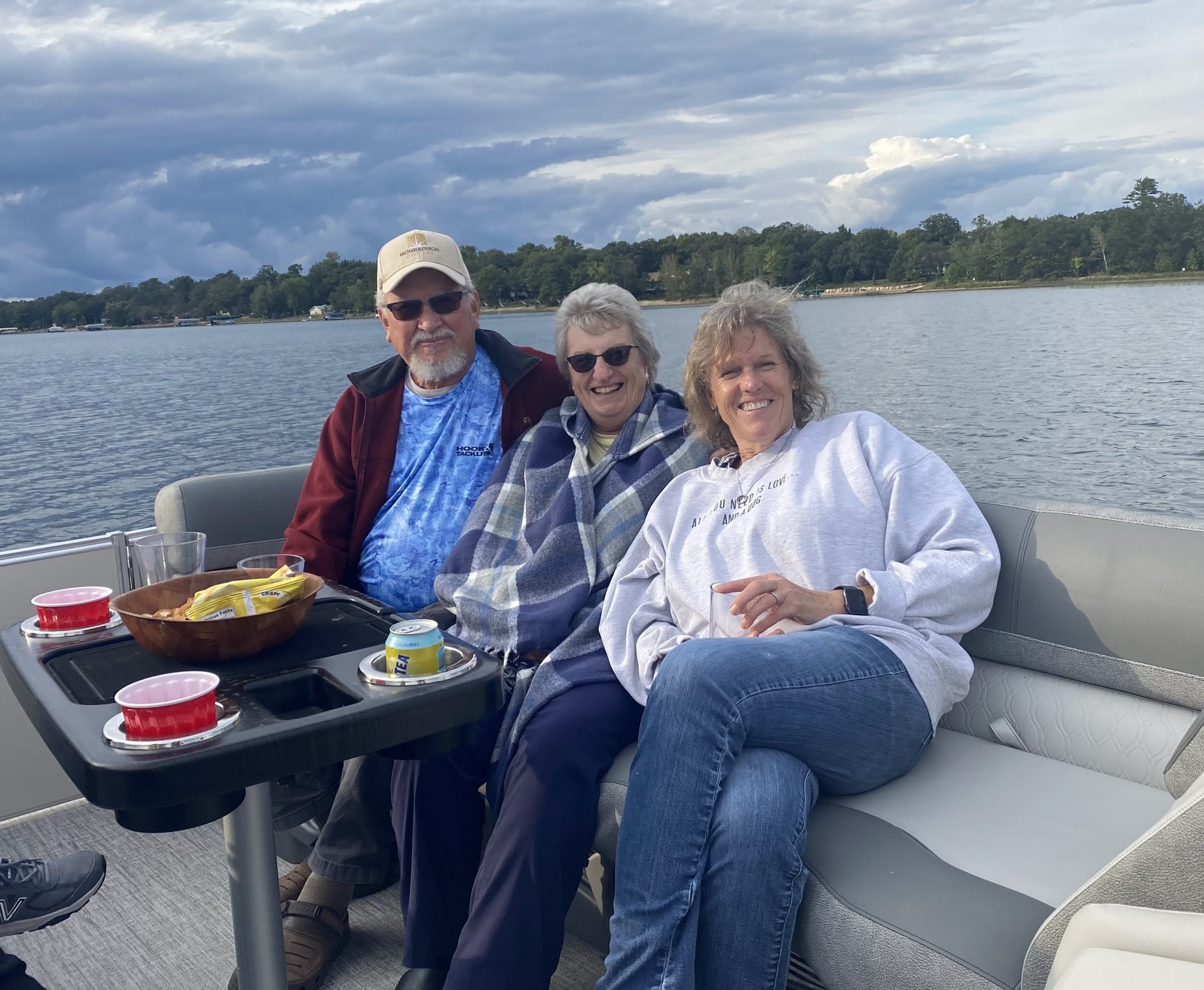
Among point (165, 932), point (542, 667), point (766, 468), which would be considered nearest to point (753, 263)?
point (766, 468)

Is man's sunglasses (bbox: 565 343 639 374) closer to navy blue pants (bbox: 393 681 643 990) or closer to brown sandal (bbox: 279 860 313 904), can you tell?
navy blue pants (bbox: 393 681 643 990)

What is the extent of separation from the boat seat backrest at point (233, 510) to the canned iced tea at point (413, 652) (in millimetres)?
1415

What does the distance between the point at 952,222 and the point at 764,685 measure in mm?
14428

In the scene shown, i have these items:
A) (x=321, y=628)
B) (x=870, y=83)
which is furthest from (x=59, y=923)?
(x=870, y=83)

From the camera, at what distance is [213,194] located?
109ft

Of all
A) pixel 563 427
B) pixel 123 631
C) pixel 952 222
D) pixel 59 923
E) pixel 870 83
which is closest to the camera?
pixel 123 631

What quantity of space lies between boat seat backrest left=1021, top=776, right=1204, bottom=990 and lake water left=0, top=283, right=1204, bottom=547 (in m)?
1.03

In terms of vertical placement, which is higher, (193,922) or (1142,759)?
(1142,759)

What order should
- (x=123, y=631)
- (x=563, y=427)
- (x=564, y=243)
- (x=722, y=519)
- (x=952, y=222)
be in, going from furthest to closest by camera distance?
1. (x=952, y=222)
2. (x=564, y=243)
3. (x=563, y=427)
4. (x=722, y=519)
5. (x=123, y=631)

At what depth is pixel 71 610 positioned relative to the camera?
1672mm

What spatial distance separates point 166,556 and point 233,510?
1163 millimetres

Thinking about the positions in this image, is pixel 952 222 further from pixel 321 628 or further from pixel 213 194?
pixel 213 194

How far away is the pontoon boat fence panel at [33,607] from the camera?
266 cm

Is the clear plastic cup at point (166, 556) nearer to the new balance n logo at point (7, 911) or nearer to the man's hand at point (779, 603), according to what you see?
the new balance n logo at point (7, 911)
